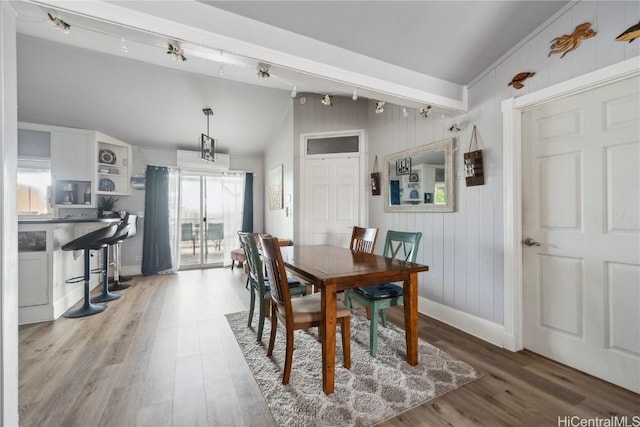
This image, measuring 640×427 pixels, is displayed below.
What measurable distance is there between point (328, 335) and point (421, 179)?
2123 millimetres

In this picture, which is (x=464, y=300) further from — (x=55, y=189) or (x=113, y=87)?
(x=55, y=189)

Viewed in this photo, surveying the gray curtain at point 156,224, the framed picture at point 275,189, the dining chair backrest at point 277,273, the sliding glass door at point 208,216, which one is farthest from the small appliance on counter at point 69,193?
the dining chair backrest at point 277,273

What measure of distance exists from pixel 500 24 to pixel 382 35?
2.95 ft

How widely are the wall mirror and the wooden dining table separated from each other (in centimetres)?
107

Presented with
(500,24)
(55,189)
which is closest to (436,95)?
(500,24)

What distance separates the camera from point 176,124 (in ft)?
14.7

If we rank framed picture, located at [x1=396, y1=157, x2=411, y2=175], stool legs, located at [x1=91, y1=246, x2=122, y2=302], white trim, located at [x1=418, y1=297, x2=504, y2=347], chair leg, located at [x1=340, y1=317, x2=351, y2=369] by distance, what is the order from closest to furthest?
chair leg, located at [x1=340, y1=317, x2=351, y2=369], white trim, located at [x1=418, y1=297, x2=504, y2=347], framed picture, located at [x1=396, y1=157, x2=411, y2=175], stool legs, located at [x1=91, y1=246, x2=122, y2=302]

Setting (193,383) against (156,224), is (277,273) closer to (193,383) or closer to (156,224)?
(193,383)

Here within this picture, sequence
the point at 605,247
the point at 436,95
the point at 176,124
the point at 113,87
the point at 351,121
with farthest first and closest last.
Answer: the point at 176,124 → the point at 351,121 → the point at 113,87 → the point at 436,95 → the point at 605,247

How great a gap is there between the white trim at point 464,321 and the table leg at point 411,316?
877 millimetres

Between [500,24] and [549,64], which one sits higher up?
[500,24]

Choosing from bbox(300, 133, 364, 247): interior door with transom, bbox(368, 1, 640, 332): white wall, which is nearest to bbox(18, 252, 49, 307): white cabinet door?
bbox(300, 133, 364, 247): interior door with transom

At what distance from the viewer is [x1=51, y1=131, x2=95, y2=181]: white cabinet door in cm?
380

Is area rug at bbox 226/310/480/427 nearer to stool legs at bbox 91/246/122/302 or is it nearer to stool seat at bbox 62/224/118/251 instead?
stool seat at bbox 62/224/118/251
